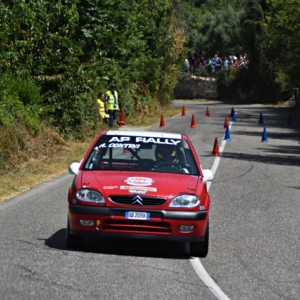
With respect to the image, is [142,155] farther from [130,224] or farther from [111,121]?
[111,121]

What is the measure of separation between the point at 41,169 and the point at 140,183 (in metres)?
9.67

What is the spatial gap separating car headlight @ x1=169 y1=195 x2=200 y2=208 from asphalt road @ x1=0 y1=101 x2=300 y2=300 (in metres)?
0.65

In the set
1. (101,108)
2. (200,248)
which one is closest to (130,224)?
(200,248)

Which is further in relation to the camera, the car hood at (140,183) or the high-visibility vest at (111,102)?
the high-visibility vest at (111,102)

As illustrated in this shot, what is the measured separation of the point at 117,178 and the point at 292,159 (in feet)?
51.2

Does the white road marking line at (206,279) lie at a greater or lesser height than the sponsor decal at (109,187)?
lesser

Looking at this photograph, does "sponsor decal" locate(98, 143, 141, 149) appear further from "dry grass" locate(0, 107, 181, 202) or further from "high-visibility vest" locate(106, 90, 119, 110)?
"high-visibility vest" locate(106, 90, 119, 110)

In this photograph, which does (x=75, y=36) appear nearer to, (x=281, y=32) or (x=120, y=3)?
(x=120, y=3)

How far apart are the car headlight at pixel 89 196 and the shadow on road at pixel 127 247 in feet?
2.16

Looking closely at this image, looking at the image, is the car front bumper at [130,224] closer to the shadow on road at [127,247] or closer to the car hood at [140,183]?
the car hood at [140,183]

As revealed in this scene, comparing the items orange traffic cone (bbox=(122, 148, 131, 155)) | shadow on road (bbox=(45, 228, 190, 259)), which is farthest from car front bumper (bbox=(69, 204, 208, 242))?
orange traffic cone (bbox=(122, 148, 131, 155))

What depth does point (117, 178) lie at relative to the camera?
33.5 ft

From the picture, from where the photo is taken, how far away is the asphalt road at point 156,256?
8242mm

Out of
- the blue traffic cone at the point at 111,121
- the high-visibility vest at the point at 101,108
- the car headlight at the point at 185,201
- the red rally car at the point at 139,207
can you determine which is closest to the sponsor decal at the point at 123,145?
the red rally car at the point at 139,207
